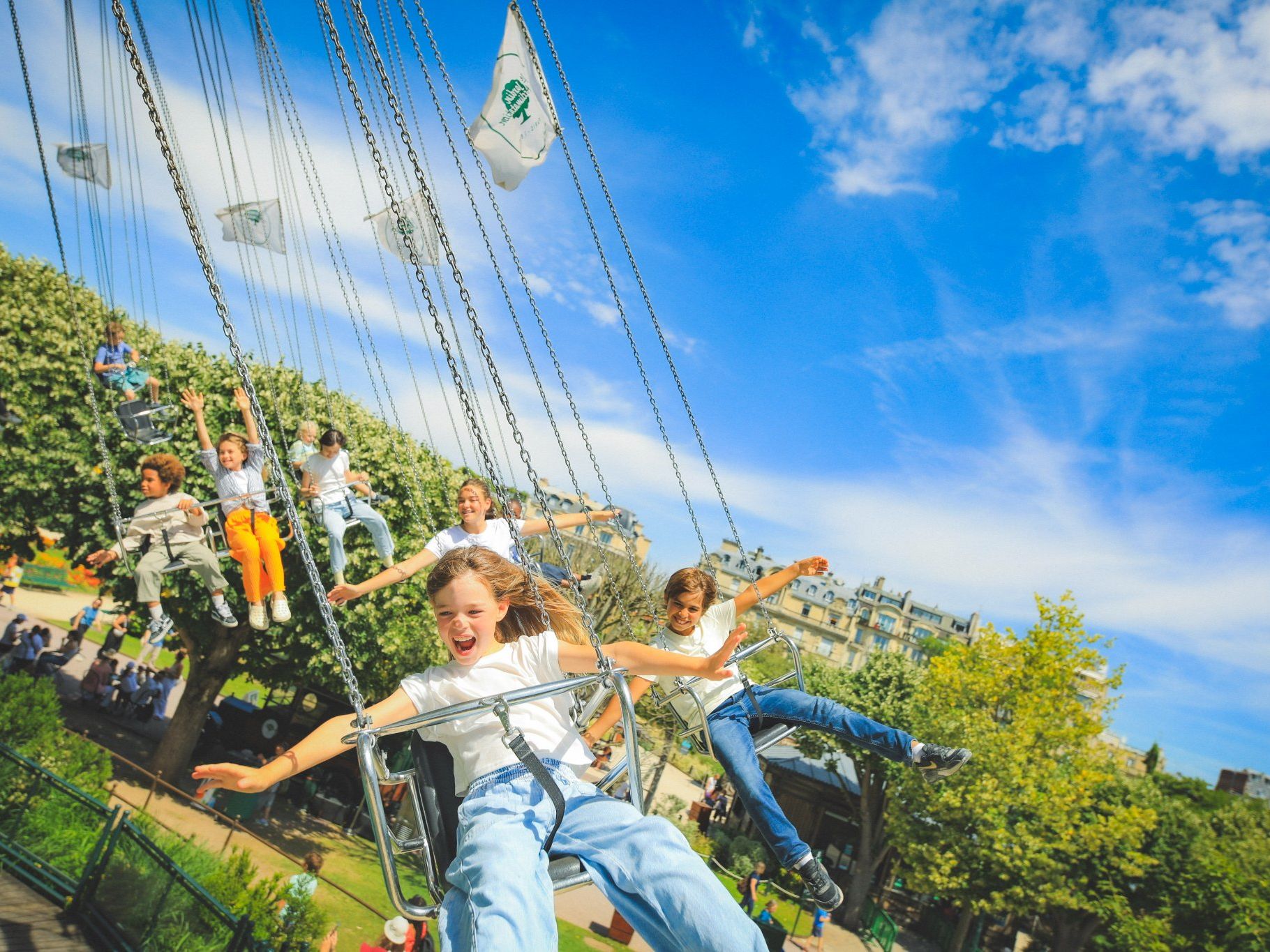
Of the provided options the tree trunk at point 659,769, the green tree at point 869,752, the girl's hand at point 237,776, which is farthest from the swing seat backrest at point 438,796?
the green tree at point 869,752

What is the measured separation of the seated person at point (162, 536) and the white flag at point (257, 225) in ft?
21.0

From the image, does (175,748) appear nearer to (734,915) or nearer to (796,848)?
(796,848)

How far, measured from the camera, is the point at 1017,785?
19234 mm

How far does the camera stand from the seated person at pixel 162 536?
777 centimetres

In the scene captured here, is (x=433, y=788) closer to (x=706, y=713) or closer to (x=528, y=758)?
(x=528, y=758)

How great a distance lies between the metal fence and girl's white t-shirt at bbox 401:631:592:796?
21.9 ft

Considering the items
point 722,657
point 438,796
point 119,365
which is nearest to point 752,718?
point 722,657

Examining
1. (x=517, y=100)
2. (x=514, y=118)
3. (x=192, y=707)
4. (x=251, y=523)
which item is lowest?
(x=192, y=707)

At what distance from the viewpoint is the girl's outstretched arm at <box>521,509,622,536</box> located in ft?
22.6

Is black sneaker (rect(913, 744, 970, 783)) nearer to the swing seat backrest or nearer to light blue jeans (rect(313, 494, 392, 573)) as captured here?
the swing seat backrest

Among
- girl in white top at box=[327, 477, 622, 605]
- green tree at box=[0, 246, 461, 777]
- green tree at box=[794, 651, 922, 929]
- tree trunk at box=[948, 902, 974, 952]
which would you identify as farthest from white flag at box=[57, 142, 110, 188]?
tree trunk at box=[948, 902, 974, 952]

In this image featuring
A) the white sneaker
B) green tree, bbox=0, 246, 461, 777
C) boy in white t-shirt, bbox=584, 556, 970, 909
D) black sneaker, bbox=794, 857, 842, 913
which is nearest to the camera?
black sneaker, bbox=794, 857, 842, 913

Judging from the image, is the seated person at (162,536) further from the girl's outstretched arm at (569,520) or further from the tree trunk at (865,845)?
the tree trunk at (865,845)

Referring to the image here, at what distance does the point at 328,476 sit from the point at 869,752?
19.5 meters
